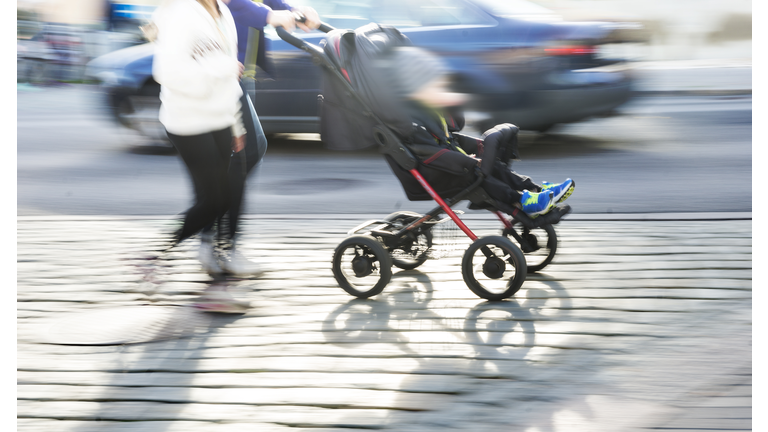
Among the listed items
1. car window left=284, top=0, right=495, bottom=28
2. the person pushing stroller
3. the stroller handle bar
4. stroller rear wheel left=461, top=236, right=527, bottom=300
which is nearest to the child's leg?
the person pushing stroller

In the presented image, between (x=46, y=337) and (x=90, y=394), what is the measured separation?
0.76 metres

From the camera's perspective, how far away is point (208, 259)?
4.61 meters

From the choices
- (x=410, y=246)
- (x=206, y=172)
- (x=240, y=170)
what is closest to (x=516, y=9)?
(x=410, y=246)

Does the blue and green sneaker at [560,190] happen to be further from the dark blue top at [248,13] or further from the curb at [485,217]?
the dark blue top at [248,13]

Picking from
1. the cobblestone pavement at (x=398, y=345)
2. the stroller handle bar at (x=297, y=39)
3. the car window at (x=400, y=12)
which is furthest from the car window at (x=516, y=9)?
the stroller handle bar at (x=297, y=39)

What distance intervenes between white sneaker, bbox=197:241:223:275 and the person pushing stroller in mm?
1389

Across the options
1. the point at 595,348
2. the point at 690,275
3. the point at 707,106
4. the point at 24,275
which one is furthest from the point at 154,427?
the point at 707,106

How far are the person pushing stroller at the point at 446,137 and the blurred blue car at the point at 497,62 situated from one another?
275 cm

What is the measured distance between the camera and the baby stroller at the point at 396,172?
13.6ft

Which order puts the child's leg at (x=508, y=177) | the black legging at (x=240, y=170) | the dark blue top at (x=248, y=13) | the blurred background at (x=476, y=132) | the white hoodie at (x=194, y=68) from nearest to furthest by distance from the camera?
1. the white hoodie at (x=194, y=68)
2. the child's leg at (x=508, y=177)
3. the dark blue top at (x=248, y=13)
4. the black legging at (x=240, y=170)
5. the blurred background at (x=476, y=132)

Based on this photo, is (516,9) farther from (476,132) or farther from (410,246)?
(410,246)

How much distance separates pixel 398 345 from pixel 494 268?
79cm

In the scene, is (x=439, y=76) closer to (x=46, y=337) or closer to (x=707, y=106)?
(x=46, y=337)

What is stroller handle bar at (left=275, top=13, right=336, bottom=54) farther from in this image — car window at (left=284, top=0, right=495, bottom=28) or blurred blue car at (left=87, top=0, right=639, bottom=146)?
car window at (left=284, top=0, right=495, bottom=28)
